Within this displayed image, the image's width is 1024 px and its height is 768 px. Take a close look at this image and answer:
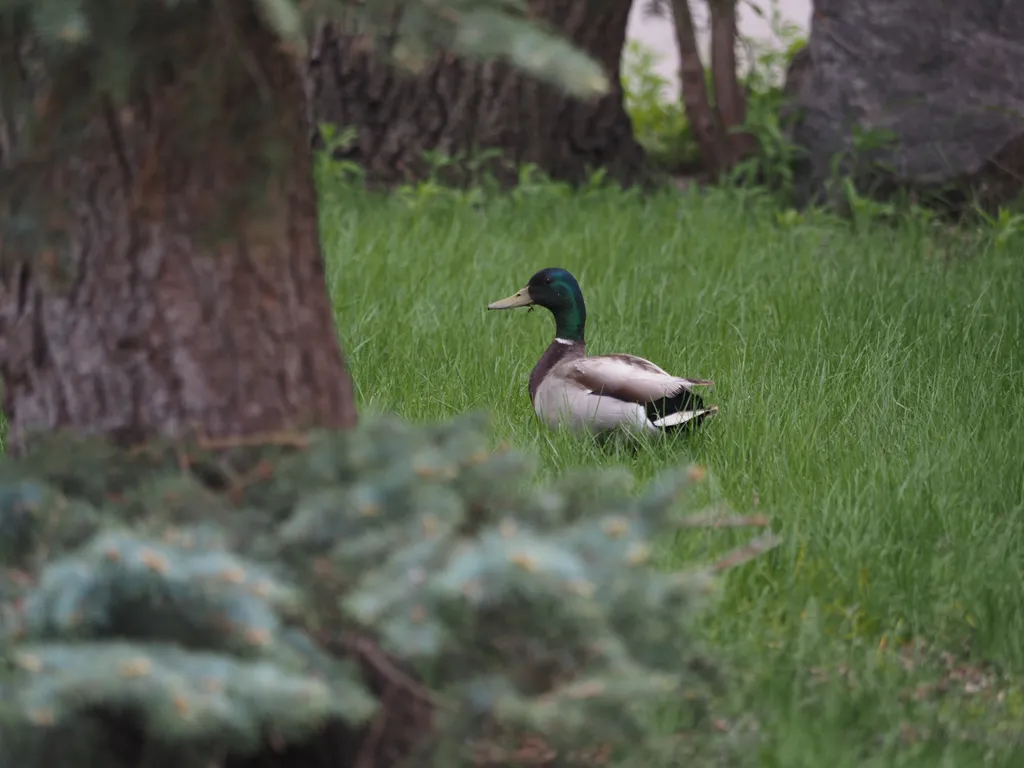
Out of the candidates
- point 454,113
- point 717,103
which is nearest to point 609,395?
point 454,113

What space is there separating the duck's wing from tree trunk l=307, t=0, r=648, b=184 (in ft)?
12.2

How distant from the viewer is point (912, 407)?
4168mm

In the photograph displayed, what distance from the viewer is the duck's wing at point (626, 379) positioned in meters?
3.88

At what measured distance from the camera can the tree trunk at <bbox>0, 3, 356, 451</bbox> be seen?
80.0 inches

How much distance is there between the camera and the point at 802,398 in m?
4.21

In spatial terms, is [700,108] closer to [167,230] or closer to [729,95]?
[729,95]

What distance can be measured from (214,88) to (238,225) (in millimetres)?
215

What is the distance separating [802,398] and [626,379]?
2.06 ft

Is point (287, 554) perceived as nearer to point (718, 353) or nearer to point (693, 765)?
point (693, 765)

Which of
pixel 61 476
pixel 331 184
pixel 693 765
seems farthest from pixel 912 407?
pixel 331 184

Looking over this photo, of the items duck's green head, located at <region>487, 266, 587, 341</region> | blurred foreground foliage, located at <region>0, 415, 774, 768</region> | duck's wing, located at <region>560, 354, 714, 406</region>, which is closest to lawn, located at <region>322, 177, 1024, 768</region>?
duck's wing, located at <region>560, 354, 714, 406</region>

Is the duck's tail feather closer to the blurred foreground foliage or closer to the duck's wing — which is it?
the duck's wing

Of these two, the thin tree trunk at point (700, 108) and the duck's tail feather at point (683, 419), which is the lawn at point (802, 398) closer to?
the duck's tail feather at point (683, 419)

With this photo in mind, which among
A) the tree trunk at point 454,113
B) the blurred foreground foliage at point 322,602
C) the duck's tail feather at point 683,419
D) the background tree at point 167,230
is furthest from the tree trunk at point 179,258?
the tree trunk at point 454,113
